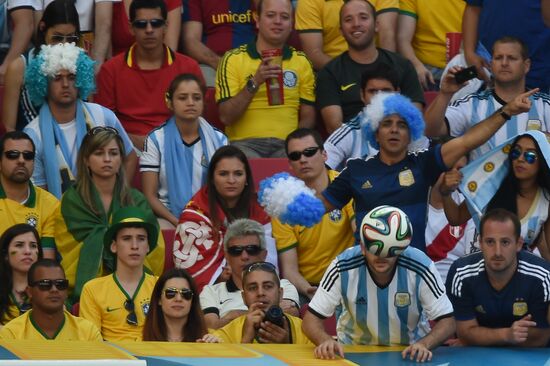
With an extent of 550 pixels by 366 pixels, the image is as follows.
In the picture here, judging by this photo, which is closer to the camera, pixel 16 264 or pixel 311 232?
pixel 16 264

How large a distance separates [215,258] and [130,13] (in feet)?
7.29

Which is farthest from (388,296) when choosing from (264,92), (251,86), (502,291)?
(264,92)

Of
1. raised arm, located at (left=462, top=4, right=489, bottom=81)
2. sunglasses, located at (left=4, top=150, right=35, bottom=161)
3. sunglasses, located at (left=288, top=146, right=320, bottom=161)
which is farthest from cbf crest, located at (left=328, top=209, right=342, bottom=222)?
sunglasses, located at (left=4, top=150, right=35, bottom=161)

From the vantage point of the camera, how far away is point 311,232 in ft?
33.3

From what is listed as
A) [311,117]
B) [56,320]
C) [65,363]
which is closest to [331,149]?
[311,117]

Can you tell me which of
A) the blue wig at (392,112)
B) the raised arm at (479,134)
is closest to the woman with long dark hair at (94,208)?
the blue wig at (392,112)

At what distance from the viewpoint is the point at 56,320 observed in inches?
348

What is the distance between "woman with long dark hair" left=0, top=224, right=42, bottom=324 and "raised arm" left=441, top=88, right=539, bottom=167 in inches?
102

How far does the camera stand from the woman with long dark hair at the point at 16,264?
368 inches

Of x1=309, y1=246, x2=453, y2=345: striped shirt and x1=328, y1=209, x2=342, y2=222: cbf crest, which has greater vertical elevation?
x1=328, y1=209, x2=342, y2=222: cbf crest

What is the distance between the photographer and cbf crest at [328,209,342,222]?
10148 mm

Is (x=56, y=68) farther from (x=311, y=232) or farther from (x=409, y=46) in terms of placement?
(x=409, y=46)

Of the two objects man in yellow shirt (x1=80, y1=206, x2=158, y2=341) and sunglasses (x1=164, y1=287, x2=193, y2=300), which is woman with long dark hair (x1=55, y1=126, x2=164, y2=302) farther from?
sunglasses (x1=164, y1=287, x2=193, y2=300)

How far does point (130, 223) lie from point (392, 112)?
5.89 ft
